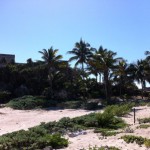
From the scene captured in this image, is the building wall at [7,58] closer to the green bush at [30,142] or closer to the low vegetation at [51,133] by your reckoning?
the low vegetation at [51,133]

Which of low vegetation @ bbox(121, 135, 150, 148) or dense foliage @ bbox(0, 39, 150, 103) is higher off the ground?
dense foliage @ bbox(0, 39, 150, 103)

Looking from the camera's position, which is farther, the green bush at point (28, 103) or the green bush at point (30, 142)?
the green bush at point (28, 103)

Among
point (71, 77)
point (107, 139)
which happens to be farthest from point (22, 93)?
point (107, 139)

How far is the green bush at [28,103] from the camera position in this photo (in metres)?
39.8

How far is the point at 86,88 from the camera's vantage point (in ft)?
→ 159

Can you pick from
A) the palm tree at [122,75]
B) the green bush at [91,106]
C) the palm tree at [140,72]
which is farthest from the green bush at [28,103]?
the palm tree at [140,72]

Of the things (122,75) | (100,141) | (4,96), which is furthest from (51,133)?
(122,75)

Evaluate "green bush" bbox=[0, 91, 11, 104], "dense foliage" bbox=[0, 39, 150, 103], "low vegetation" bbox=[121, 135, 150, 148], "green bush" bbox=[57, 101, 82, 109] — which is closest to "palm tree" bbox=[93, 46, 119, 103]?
"dense foliage" bbox=[0, 39, 150, 103]

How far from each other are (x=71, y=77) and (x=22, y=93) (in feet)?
28.6

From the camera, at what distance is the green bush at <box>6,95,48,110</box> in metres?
39.8

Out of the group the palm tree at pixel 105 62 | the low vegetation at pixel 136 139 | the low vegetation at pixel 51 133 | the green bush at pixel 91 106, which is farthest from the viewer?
the palm tree at pixel 105 62

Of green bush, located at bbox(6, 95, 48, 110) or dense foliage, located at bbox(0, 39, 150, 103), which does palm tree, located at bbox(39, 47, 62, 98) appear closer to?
dense foliage, located at bbox(0, 39, 150, 103)

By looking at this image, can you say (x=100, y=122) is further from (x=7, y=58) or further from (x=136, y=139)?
(x=7, y=58)

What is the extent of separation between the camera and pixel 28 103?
132 ft
